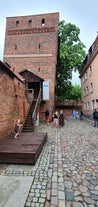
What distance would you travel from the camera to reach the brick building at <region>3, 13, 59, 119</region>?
20594 millimetres

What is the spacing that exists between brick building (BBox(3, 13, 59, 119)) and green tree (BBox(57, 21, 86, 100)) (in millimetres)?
4065

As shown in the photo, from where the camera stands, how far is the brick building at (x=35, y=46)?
→ 20.6 m

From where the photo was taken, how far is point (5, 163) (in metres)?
4.82

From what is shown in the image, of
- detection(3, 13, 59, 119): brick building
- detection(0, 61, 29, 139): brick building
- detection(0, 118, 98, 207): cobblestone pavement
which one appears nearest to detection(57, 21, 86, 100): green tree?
detection(3, 13, 59, 119): brick building

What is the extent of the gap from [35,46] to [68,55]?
5951 mm

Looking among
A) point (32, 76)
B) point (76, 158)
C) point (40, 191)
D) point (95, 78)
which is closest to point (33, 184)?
point (40, 191)

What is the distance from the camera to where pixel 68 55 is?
24750mm

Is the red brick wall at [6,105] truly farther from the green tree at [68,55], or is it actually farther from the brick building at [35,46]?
the green tree at [68,55]

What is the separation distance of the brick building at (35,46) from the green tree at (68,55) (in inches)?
160

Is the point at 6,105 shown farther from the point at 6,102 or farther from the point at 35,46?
the point at 35,46

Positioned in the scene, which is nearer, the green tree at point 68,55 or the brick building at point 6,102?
the brick building at point 6,102

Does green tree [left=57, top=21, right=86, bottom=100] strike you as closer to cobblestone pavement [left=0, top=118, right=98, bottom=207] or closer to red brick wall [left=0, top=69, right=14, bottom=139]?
red brick wall [left=0, top=69, right=14, bottom=139]

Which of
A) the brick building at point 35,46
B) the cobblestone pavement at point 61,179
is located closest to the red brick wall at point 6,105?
the cobblestone pavement at point 61,179

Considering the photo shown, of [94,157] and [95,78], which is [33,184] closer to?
[94,157]
